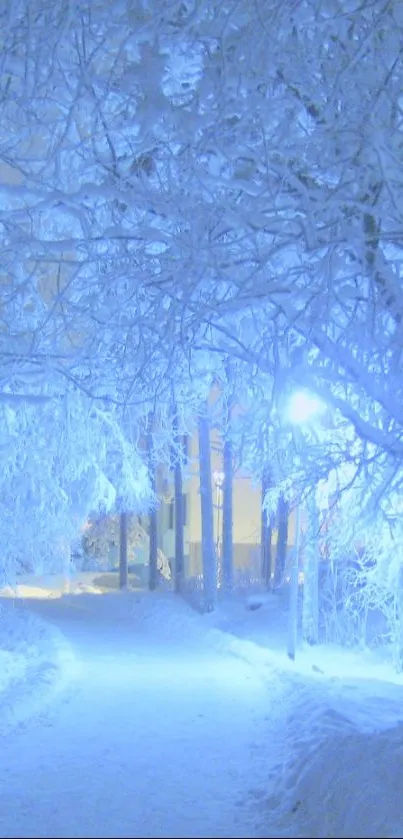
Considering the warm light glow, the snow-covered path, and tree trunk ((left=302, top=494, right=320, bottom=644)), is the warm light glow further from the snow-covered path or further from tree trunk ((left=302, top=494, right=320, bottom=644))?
tree trunk ((left=302, top=494, right=320, bottom=644))

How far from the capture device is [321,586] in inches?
872

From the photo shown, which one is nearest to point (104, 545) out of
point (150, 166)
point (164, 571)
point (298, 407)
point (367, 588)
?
point (164, 571)

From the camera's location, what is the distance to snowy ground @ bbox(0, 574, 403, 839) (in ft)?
18.7

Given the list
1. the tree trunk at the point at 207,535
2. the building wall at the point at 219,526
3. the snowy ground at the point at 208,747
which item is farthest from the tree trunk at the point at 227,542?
the snowy ground at the point at 208,747

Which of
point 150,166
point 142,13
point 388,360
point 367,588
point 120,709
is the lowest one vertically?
point 120,709

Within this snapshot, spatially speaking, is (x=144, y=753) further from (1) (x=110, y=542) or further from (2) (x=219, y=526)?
(1) (x=110, y=542)

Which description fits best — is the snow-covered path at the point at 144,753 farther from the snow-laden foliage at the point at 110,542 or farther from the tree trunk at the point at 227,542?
the snow-laden foliage at the point at 110,542

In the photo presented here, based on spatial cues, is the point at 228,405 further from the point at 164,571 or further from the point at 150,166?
the point at 164,571

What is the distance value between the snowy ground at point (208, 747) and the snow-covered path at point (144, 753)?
0.02 meters

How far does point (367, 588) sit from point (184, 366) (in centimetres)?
593

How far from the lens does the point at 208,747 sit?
10.0 m

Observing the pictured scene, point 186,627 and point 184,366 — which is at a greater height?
point 184,366

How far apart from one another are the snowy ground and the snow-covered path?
0.8 inches

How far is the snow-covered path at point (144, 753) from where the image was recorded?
6.06 m
